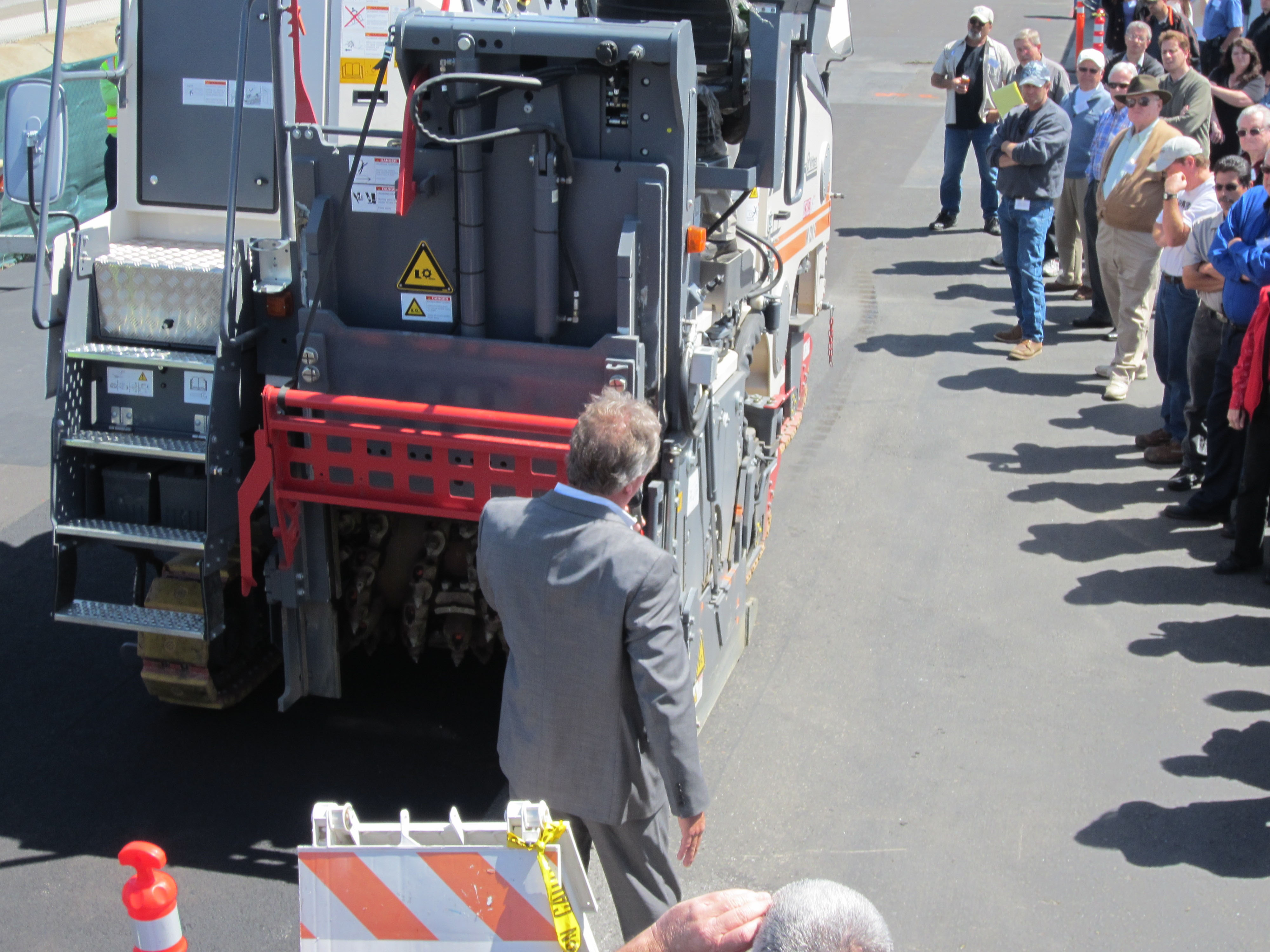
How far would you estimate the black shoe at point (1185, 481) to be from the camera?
7348 mm

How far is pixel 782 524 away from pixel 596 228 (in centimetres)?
323

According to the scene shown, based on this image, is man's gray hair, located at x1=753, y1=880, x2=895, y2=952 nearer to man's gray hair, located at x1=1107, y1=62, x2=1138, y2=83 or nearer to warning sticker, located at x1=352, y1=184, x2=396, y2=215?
warning sticker, located at x1=352, y1=184, x2=396, y2=215

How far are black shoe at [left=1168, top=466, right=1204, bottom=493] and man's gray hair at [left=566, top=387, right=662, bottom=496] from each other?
16.6 ft

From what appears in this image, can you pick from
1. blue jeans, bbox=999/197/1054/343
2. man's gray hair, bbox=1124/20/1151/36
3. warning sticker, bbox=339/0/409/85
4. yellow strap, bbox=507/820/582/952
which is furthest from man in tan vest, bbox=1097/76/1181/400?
yellow strap, bbox=507/820/582/952

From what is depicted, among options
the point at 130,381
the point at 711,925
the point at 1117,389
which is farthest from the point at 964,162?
the point at 711,925

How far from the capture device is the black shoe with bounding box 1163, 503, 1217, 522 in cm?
701

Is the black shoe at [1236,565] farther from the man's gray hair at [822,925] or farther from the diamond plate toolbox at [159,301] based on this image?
the man's gray hair at [822,925]

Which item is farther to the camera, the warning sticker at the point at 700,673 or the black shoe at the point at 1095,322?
the black shoe at the point at 1095,322

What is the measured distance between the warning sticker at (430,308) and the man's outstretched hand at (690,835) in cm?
191

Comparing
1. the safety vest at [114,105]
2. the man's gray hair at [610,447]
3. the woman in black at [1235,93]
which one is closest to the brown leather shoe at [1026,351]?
the woman in black at [1235,93]

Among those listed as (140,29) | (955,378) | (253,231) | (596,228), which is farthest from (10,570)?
(955,378)

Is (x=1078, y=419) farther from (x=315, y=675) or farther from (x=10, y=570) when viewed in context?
(x=10, y=570)

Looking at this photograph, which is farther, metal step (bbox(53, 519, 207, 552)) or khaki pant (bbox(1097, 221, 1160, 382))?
khaki pant (bbox(1097, 221, 1160, 382))

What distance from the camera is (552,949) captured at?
8.76 feet
